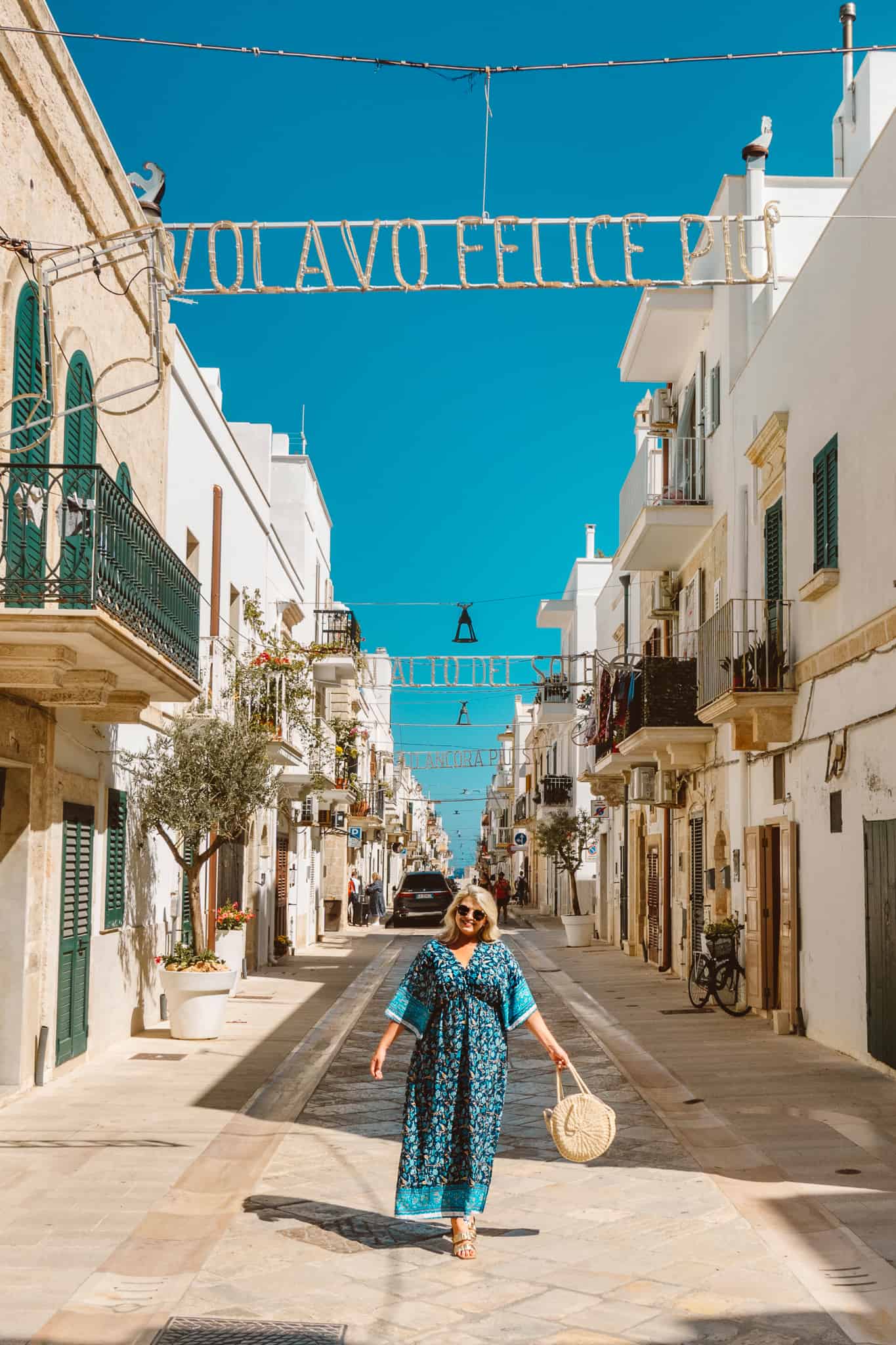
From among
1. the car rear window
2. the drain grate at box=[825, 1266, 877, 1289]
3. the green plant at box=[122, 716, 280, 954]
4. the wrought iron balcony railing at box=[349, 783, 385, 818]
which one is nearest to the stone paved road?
the drain grate at box=[825, 1266, 877, 1289]

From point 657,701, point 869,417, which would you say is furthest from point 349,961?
point 869,417

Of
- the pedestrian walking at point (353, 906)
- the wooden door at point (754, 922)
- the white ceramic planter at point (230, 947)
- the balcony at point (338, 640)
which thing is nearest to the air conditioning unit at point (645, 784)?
the wooden door at point (754, 922)

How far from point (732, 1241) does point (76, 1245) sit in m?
3.03

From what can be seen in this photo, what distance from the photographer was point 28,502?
1016cm

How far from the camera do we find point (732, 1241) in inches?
259

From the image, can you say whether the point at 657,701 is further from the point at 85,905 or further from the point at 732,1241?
the point at 732,1241

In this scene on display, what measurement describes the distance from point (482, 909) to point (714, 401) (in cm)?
1493

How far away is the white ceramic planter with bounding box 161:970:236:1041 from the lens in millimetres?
13750

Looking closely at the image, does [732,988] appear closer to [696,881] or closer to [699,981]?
[699,981]

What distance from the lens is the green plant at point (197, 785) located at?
14258mm

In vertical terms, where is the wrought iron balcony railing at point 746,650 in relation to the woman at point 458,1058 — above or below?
above

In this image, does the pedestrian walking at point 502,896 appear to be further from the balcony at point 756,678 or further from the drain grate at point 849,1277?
the drain grate at point 849,1277

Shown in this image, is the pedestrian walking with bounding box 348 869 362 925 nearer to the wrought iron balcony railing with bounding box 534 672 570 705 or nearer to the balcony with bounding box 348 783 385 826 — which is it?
the balcony with bounding box 348 783 385 826

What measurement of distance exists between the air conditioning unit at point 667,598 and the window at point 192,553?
28.3 feet
